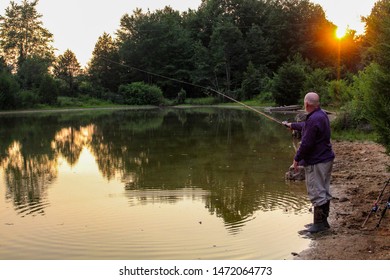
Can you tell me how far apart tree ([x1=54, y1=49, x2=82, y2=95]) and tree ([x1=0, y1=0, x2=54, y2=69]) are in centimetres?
394

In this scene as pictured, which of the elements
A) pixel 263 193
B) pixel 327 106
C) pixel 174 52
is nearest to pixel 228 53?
pixel 174 52

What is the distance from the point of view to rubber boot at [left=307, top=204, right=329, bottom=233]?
24.5 ft

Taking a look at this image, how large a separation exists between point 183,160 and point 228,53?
57.9m

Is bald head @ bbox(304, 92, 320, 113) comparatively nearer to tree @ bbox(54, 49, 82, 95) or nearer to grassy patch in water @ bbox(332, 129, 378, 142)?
grassy patch in water @ bbox(332, 129, 378, 142)

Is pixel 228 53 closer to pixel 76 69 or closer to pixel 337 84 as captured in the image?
pixel 76 69

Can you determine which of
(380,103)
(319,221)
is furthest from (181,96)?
(319,221)

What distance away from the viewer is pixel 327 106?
3641 centimetres

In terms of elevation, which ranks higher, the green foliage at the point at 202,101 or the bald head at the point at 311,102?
the bald head at the point at 311,102

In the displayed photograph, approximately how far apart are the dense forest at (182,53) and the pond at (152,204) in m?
42.9

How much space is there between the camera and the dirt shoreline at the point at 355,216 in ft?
20.6

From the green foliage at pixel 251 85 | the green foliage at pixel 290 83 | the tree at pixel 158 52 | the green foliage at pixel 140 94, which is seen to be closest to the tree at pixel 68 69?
the green foliage at pixel 140 94

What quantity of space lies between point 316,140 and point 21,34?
236ft

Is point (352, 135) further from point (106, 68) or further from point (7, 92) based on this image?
point (106, 68)

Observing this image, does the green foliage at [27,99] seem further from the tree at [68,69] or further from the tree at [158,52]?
the tree at [158,52]
